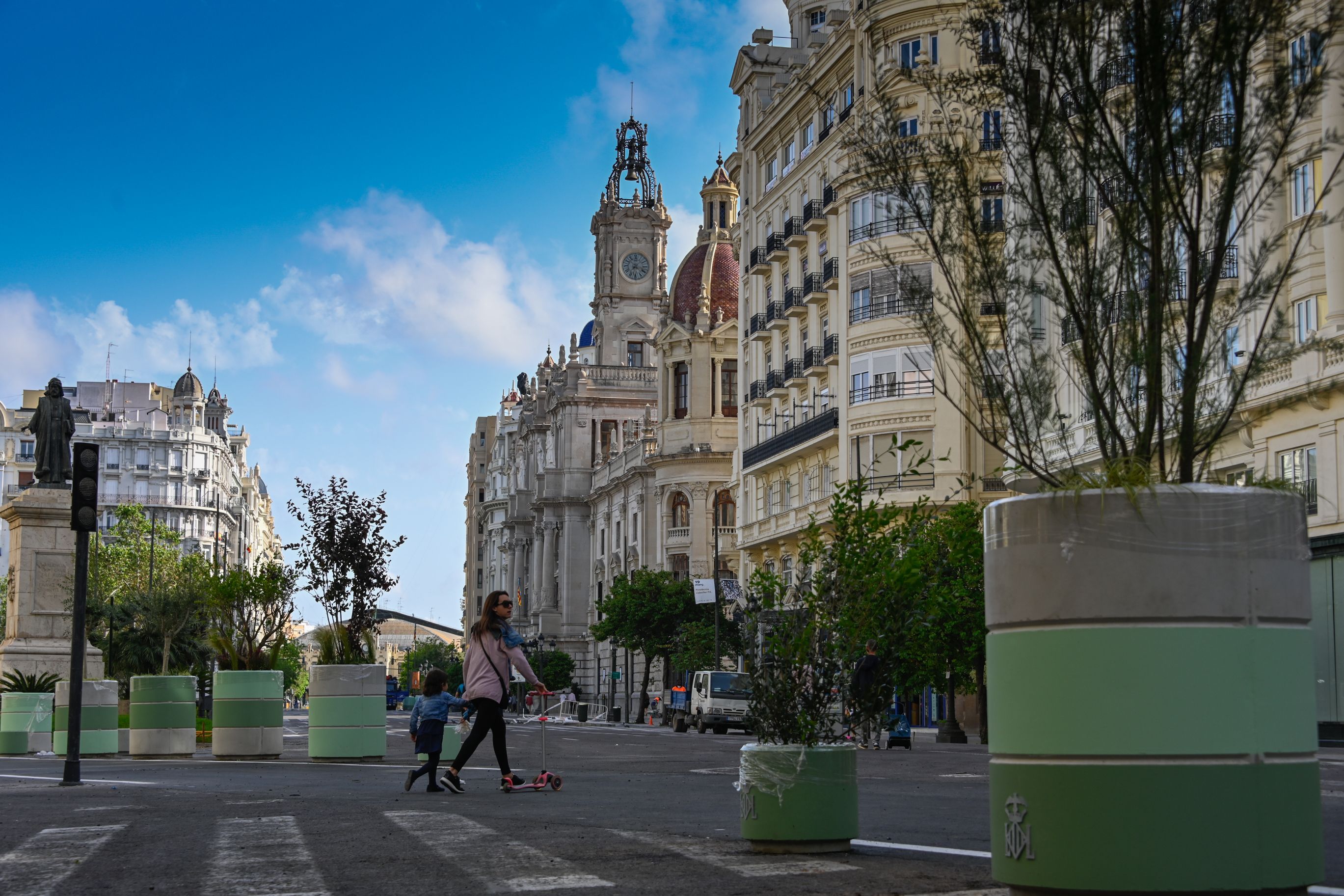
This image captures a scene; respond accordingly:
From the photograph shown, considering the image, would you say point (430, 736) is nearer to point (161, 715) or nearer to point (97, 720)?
point (161, 715)

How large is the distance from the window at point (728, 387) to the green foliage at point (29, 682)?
57.0m

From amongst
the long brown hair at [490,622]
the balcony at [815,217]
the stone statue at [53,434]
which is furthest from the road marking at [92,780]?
the balcony at [815,217]

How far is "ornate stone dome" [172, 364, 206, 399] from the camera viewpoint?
540 feet

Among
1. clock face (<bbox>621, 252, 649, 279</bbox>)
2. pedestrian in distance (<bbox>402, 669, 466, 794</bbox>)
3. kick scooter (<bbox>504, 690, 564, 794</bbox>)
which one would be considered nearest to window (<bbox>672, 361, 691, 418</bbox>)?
clock face (<bbox>621, 252, 649, 279</bbox>)

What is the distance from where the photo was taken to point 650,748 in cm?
3031

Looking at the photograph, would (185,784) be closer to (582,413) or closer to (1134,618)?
(1134,618)

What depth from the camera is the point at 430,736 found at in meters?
15.5

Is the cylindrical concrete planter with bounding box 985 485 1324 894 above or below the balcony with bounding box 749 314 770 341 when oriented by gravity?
below

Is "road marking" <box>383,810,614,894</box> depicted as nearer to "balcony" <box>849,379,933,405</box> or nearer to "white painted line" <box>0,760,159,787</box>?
"white painted line" <box>0,760,159,787</box>

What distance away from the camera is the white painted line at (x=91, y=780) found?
54.9 ft

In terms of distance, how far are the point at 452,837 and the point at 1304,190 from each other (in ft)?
83.3

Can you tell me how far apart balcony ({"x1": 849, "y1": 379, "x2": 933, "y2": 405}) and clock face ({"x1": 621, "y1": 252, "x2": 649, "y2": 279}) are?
6528 centimetres

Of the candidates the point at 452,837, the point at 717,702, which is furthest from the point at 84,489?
the point at 717,702

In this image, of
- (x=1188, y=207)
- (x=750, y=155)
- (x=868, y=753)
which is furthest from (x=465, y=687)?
(x=750, y=155)
